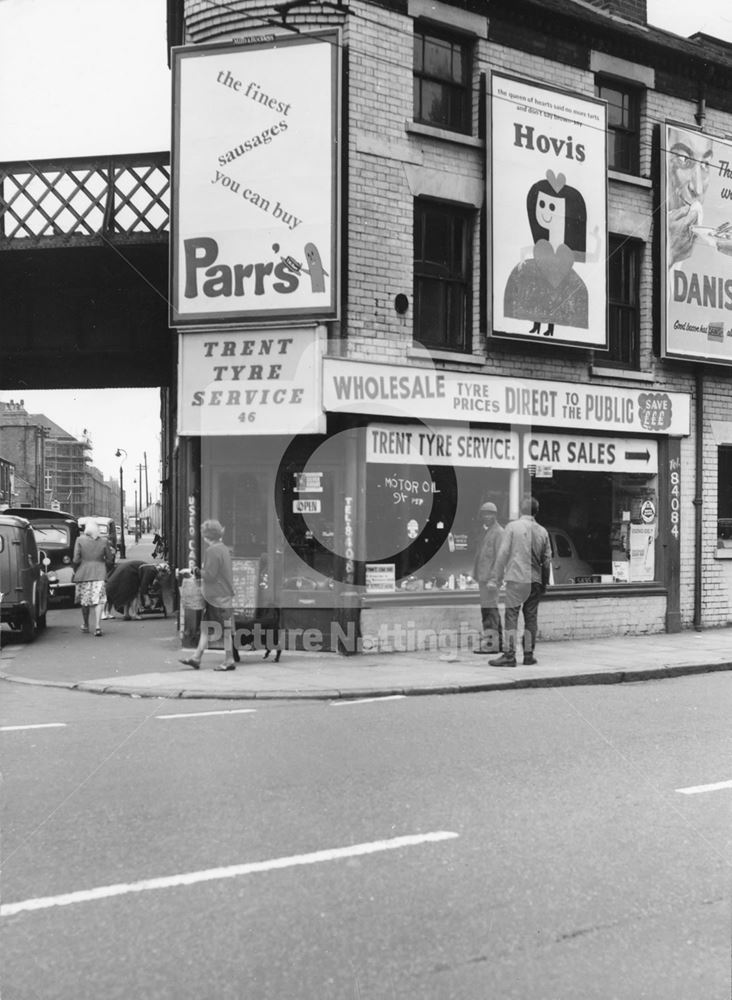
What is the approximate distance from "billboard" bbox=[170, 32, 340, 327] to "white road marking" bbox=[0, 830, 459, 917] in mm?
8784

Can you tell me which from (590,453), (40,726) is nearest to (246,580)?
(40,726)

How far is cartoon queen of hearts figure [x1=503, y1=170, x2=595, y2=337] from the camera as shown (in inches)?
573

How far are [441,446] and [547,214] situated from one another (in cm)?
397

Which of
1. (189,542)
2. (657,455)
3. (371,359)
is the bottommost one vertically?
(189,542)

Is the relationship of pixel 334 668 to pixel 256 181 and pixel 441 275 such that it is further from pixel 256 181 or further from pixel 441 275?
pixel 256 181

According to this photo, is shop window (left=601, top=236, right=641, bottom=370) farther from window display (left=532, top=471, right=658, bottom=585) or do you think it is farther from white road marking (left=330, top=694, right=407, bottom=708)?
white road marking (left=330, top=694, right=407, bottom=708)

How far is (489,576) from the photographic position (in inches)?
504

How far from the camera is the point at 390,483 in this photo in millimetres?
13547

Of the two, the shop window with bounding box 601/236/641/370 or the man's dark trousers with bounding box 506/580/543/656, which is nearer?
the man's dark trousers with bounding box 506/580/543/656

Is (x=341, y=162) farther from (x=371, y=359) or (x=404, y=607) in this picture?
(x=404, y=607)

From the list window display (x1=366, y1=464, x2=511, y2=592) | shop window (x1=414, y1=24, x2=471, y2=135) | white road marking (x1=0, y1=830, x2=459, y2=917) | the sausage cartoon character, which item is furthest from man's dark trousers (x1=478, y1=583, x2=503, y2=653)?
white road marking (x1=0, y1=830, x2=459, y2=917)

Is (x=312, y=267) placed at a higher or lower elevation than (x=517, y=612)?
higher

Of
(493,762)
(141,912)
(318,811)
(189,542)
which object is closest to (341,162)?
(189,542)

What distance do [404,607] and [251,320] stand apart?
4305 millimetres
